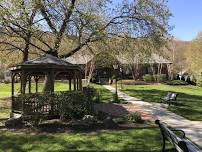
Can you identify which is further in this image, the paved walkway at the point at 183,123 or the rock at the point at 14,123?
the rock at the point at 14,123

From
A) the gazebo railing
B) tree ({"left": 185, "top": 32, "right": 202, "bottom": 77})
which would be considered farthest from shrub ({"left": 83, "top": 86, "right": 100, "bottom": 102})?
tree ({"left": 185, "top": 32, "right": 202, "bottom": 77})

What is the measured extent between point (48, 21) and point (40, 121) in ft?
40.3

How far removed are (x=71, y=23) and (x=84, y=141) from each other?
47.4ft

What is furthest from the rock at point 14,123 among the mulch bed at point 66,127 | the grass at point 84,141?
the grass at point 84,141

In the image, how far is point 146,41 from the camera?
30.1 meters

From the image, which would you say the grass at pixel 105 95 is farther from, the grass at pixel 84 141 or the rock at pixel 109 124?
the grass at pixel 84 141

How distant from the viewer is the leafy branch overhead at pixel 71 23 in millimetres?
24734

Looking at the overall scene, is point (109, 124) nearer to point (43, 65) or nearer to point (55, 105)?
point (55, 105)

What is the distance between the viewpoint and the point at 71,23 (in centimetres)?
2656

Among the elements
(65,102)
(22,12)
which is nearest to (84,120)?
(65,102)

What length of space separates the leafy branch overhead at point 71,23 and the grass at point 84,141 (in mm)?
11228

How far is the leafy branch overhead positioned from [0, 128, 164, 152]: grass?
36.8 feet

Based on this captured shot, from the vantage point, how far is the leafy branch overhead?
24734 mm

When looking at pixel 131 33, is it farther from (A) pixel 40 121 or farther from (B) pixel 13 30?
(A) pixel 40 121
